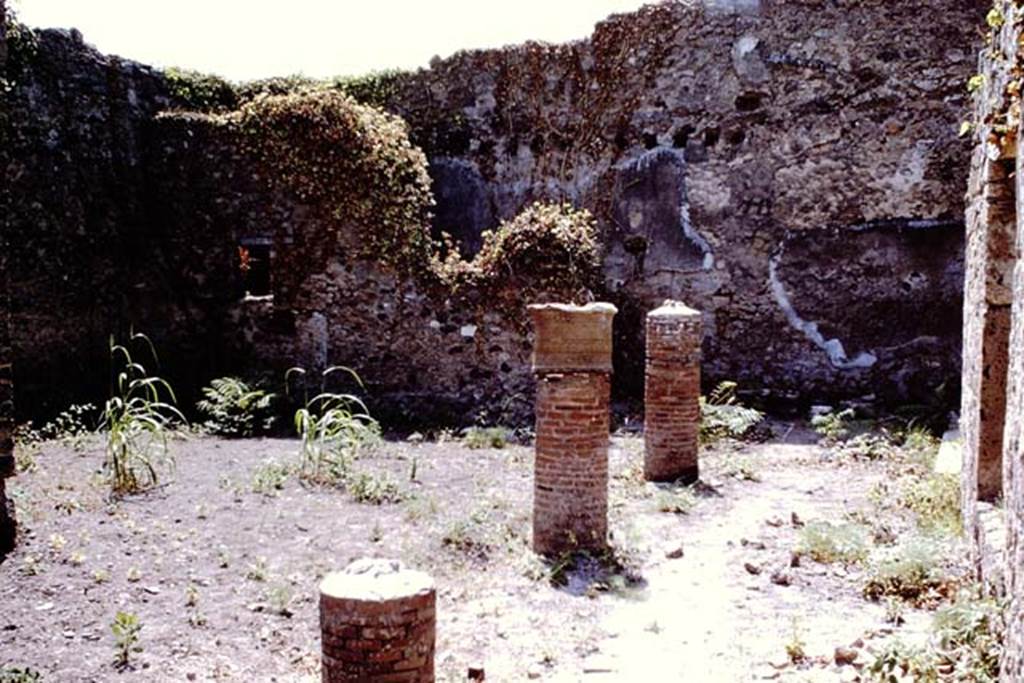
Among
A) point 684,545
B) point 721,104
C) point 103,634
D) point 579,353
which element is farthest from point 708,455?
point 103,634

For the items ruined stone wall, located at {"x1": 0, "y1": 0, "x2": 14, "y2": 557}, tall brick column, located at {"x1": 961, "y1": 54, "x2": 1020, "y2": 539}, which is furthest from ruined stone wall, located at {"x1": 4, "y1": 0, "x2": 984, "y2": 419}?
tall brick column, located at {"x1": 961, "y1": 54, "x2": 1020, "y2": 539}

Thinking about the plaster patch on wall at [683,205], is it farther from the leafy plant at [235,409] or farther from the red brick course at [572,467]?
the red brick course at [572,467]

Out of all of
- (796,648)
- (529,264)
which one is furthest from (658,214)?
(796,648)

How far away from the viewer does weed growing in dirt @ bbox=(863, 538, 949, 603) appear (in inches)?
228

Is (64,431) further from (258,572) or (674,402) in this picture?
(674,402)

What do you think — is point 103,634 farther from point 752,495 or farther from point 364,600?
point 752,495

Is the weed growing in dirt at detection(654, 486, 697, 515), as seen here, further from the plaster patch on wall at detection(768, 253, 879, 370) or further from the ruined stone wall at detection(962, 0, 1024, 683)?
the plaster patch on wall at detection(768, 253, 879, 370)

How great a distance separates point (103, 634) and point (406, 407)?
7991 mm

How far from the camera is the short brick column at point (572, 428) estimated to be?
A: 6832mm

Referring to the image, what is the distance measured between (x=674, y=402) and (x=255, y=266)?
7967 mm

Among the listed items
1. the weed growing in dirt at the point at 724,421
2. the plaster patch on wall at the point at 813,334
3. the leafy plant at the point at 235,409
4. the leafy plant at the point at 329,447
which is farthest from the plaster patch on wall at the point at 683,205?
A: the leafy plant at the point at 235,409

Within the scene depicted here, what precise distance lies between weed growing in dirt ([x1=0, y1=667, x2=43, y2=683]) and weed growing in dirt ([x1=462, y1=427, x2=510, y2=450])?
21.8 ft

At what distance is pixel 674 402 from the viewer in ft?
29.7

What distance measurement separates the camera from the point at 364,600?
12.6 feet
